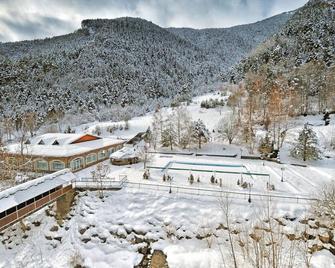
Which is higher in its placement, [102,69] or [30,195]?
[102,69]

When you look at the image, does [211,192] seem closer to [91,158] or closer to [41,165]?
[91,158]

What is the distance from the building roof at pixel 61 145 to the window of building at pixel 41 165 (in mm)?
854

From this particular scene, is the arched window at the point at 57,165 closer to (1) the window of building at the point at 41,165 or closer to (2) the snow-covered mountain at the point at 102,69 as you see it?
(1) the window of building at the point at 41,165

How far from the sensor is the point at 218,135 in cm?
3953

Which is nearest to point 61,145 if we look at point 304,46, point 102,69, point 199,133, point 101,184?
point 101,184

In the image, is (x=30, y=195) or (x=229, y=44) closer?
(x=30, y=195)

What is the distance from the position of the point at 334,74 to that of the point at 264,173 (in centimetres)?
3517

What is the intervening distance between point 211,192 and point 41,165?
19.7 metres

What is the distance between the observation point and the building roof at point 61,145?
26.7 m

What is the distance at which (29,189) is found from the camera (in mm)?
17484

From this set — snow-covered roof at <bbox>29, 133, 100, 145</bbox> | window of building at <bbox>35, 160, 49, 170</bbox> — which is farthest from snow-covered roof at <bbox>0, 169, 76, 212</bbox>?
snow-covered roof at <bbox>29, 133, 100, 145</bbox>

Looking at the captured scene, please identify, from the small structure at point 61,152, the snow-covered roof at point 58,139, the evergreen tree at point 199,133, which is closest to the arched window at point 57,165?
the small structure at point 61,152

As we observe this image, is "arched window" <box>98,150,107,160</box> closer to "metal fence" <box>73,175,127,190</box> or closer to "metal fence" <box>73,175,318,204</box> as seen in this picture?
"metal fence" <box>73,175,318,204</box>

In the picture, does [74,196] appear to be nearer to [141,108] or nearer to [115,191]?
[115,191]
